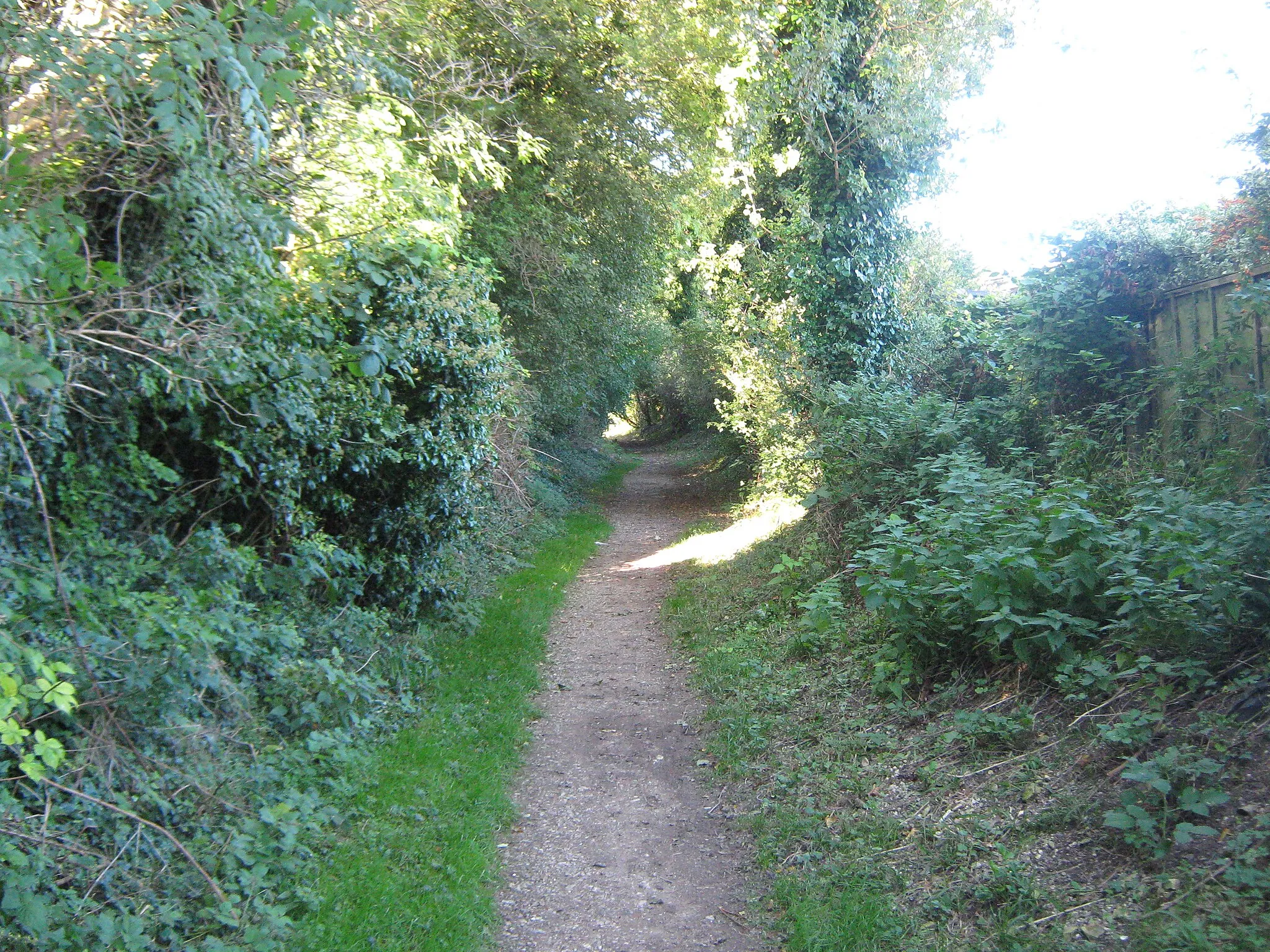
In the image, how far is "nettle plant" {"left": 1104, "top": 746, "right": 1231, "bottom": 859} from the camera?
145 inches

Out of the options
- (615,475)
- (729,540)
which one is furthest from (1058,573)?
(615,475)

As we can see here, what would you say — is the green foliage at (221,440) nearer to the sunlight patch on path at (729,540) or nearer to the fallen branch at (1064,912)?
the fallen branch at (1064,912)

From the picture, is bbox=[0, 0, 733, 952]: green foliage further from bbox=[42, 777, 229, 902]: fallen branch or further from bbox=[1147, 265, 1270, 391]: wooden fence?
bbox=[1147, 265, 1270, 391]: wooden fence

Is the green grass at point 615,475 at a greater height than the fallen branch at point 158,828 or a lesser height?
lesser

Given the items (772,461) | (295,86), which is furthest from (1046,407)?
(295,86)

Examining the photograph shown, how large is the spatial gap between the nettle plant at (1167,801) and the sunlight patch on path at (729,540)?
7.91 meters

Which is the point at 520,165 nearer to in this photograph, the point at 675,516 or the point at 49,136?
the point at 49,136

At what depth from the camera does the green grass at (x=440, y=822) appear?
4.23 metres

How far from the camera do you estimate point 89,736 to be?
4262 mm

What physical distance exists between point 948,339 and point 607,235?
18.9 ft

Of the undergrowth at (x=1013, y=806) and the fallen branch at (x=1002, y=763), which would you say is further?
the fallen branch at (x=1002, y=763)

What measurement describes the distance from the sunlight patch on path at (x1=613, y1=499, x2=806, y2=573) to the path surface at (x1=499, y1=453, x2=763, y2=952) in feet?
10.7

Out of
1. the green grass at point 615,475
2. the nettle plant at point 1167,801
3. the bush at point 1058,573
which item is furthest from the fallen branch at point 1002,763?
the green grass at point 615,475

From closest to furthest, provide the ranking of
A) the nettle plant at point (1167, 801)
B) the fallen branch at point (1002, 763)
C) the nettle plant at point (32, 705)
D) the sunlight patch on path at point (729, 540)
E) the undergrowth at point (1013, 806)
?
the nettle plant at point (32, 705)
the undergrowth at point (1013, 806)
the nettle plant at point (1167, 801)
the fallen branch at point (1002, 763)
the sunlight patch on path at point (729, 540)
